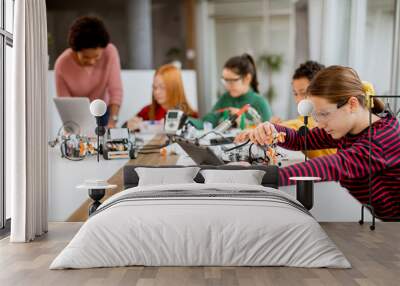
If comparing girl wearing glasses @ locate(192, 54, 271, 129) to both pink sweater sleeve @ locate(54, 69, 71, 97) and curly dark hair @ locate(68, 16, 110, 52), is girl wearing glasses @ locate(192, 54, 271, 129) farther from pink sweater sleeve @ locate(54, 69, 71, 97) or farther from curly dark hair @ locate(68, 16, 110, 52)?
curly dark hair @ locate(68, 16, 110, 52)

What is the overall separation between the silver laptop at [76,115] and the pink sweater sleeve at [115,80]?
0.66m

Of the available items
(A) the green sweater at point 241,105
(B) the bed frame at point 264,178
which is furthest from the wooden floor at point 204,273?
(A) the green sweater at point 241,105

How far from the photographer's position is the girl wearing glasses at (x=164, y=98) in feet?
20.1

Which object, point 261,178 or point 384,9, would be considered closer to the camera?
point 261,178

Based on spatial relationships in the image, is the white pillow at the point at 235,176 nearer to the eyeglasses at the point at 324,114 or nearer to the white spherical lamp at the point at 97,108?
the eyeglasses at the point at 324,114

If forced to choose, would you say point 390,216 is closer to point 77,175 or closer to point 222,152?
point 222,152

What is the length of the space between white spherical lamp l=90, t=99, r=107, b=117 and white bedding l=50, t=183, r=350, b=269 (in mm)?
2046

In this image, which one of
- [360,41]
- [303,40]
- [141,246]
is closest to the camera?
[141,246]

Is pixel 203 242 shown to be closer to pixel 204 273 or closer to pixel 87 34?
pixel 204 273

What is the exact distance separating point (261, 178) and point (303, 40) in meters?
2.77

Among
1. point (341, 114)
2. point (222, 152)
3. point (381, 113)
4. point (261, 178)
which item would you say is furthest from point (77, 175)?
point (381, 113)

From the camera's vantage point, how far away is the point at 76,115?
5.44 meters

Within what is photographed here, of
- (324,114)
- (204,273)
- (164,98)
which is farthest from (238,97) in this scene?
(204,273)

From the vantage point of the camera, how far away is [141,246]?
11.5ft
